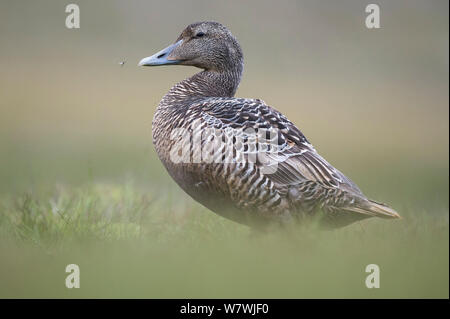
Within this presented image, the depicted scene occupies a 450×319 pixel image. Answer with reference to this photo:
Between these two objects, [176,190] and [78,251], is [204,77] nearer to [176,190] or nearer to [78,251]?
[176,190]

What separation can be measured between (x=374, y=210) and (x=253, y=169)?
2.83 feet

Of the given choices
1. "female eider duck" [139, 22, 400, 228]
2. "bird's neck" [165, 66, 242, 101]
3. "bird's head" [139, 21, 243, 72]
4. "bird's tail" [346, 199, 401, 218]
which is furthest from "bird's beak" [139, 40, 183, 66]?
"bird's tail" [346, 199, 401, 218]

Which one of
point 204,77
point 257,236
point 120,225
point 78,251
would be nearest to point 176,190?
point 204,77

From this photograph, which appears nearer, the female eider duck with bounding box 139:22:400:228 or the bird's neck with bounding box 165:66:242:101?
the female eider duck with bounding box 139:22:400:228

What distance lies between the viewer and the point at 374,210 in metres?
4.59

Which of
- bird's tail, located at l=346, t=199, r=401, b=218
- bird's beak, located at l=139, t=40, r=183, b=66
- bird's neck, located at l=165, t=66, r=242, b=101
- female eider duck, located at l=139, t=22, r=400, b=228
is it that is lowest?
bird's tail, located at l=346, t=199, r=401, b=218

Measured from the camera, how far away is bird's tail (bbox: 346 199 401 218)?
15.0 ft

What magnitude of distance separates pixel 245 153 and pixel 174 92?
124 cm

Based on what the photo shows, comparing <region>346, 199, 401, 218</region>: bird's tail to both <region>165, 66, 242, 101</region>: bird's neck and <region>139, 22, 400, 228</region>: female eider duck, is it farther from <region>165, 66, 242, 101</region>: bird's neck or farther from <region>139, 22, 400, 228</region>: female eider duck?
<region>165, 66, 242, 101</region>: bird's neck

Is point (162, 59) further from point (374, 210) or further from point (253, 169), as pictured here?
point (374, 210)

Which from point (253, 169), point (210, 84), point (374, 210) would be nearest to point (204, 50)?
point (210, 84)

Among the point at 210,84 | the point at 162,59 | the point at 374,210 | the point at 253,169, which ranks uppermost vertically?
the point at 162,59

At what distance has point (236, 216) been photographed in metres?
4.79

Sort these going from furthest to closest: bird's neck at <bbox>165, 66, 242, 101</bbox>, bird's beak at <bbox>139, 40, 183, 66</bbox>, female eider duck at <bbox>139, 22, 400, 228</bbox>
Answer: bird's beak at <bbox>139, 40, 183, 66</bbox> → bird's neck at <bbox>165, 66, 242, 101</bbox> → female eider duck at <bbox>139, 22, 400, 228</bbox>
